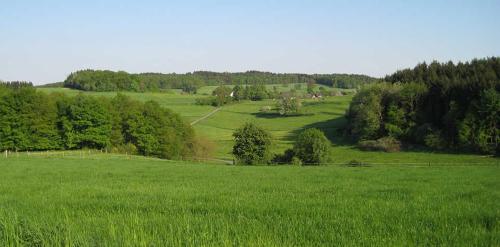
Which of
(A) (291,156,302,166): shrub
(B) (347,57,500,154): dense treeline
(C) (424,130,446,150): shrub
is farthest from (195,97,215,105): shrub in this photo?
(A) (291,156,302,166): shrub

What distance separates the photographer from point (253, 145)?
62219mm

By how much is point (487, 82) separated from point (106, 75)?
12585 centimetres

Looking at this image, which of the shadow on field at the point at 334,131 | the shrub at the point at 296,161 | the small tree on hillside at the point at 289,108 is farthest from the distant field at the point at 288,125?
the shrub at the point at 296,161

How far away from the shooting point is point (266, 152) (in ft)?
204

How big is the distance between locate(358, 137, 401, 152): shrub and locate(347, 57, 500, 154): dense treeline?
199cm

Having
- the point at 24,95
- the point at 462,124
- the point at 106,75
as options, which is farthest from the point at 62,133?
the point at 106,75

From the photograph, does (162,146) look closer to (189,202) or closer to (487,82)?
(487,82)

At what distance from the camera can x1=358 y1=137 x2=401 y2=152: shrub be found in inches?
2968

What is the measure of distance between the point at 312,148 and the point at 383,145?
22.8m

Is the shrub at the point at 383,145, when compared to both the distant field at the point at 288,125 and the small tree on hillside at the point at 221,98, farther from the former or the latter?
the small tree on hillside at the point at 221,98

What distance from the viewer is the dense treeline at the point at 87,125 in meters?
72.2

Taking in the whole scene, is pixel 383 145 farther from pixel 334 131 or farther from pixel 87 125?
pixel 87 125

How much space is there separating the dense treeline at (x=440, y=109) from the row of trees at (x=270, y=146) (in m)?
23.7

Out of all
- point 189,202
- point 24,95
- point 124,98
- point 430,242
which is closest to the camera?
point 430,242
